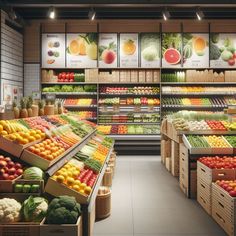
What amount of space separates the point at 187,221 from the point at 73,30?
27.5 ft

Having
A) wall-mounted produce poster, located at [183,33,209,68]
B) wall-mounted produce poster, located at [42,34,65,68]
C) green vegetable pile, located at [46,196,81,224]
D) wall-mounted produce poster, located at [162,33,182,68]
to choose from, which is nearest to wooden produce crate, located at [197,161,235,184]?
green vegetable pile, located at [46,196,81,224]

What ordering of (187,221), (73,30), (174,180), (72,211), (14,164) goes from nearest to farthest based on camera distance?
(72,211), (14,164), (187,221), (174,180), (73,30)

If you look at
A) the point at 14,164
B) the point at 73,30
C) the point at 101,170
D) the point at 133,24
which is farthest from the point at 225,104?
the point at 14,164

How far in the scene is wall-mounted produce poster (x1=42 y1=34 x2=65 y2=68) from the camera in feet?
38.8

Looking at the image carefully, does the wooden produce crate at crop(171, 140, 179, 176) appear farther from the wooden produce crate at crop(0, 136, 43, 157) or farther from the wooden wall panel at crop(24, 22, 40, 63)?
the wooden wall panel at crop(24, 22, 40, 63)

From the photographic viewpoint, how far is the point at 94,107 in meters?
12.1

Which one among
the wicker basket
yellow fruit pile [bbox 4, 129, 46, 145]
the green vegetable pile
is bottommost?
the wicker basket

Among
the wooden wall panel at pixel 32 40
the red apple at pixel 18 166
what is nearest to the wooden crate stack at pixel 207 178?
the red apple at pixel 18 166

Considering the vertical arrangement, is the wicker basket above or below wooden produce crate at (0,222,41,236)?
below

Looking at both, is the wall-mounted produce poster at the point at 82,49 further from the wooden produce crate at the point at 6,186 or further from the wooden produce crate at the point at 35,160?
the wooden produce crate at the point at 6,186

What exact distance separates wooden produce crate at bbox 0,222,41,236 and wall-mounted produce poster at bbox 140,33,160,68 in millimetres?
9283

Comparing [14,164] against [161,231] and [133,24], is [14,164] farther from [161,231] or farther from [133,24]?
[133,24]

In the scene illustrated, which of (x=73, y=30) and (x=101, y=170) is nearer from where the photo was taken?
(x=101, y=170)

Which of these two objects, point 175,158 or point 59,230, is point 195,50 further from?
point 59,230
